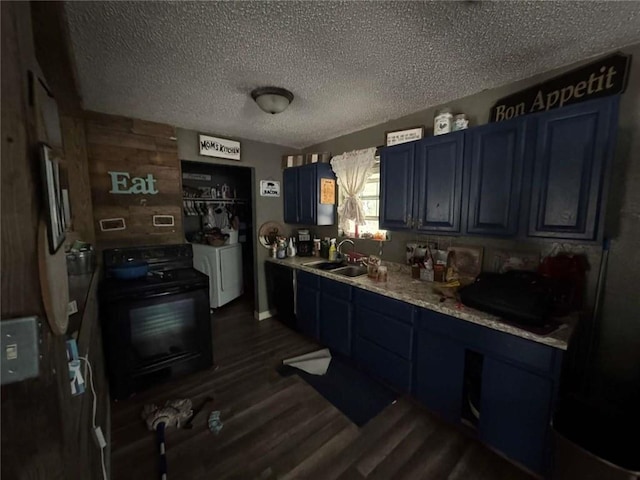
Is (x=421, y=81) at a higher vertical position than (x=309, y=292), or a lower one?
higher

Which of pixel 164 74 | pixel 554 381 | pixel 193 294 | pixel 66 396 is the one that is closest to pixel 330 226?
pixel 193 294

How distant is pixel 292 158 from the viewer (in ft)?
10.8

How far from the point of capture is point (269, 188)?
332cm

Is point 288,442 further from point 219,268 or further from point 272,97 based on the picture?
point 219,268

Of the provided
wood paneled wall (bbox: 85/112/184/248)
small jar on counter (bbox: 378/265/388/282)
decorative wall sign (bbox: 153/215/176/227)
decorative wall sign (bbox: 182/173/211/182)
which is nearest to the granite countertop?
small jar on counter (bbox: 378/265/388/282)

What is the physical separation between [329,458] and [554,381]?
1.28 meters

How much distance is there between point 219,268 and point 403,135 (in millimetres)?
2896

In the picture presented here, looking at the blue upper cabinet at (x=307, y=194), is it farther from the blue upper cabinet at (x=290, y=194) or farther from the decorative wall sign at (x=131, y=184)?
the decorative wall sign at (x=131, y=184)

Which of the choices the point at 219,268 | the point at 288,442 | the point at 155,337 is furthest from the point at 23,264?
the point at 219,268

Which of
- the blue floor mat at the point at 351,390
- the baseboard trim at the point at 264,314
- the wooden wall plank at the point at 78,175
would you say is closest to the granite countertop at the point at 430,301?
the blue floor mat at the point at 351,390

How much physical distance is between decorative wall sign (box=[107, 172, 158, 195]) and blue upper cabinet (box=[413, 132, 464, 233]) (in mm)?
2538

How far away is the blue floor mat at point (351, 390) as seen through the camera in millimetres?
1835

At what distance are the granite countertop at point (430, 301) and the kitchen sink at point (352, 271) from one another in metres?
0.23

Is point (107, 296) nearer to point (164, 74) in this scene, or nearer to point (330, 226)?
point (164, 74)
